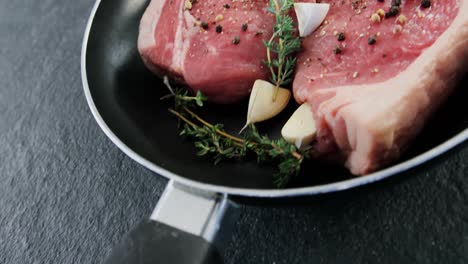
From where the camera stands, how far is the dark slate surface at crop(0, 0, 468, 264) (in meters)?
1.33

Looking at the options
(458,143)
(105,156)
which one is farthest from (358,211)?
(105,156)

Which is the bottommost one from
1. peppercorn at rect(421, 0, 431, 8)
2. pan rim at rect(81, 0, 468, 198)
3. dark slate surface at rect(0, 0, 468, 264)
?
dark slate surface at rect(0, 0, 468, 264)

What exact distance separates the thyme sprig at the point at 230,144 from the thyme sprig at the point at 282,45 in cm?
18

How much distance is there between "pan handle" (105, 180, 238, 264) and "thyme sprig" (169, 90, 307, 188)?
211 mm

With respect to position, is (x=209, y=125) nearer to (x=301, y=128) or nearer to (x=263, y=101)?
(x=263, y=101)

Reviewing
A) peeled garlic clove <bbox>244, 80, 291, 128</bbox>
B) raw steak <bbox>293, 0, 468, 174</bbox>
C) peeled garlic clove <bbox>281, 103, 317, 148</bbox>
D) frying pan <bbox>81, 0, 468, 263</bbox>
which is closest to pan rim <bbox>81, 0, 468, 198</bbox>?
frying pan <bbox>81, 0, 468, 263</bbox>

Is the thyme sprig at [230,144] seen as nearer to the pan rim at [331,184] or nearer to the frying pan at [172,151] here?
the frying pan at [172,151]

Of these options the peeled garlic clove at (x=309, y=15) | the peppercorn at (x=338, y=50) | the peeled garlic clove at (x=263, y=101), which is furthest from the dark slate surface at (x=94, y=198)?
the peeled garlic clove at (x=309, y=15)

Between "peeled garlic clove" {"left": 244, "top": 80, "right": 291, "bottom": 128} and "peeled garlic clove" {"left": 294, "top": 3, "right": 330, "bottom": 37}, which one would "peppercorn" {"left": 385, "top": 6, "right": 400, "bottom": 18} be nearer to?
"peeled garlic clove" {"left": 294, "top": 3, "right": 330, "bottom": 37}

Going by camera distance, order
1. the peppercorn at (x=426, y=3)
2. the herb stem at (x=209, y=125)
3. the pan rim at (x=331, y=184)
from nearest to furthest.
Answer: the pan rim at (x=331, y=184), the peppercorn at (x=426, y=3), the herb stem at (x=209, y=125)

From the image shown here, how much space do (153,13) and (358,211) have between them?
98 cm

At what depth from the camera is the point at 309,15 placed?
150cm

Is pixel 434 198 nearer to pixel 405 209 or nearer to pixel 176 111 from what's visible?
pixel 405 209

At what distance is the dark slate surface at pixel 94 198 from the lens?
4.37ft
